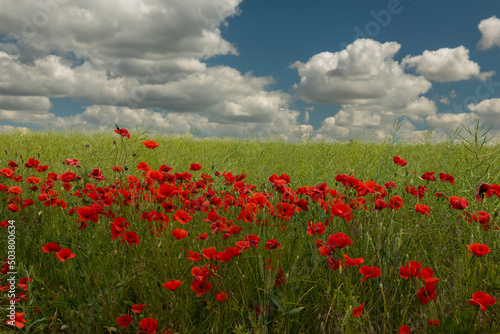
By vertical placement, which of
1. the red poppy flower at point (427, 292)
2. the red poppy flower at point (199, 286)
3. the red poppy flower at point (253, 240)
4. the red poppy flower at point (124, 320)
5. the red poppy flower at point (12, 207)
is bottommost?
the red poppy flower at point (124, 320)

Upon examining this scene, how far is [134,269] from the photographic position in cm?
201

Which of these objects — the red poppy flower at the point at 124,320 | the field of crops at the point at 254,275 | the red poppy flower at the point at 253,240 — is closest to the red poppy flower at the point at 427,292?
the field of crops at the point at 254,275

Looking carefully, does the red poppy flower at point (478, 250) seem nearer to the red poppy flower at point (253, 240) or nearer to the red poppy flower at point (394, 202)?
the red poppy flower at point (394, 202)

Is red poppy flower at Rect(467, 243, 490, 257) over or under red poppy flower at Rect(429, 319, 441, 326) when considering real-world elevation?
over

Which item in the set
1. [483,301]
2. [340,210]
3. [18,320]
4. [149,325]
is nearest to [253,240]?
[340,210]

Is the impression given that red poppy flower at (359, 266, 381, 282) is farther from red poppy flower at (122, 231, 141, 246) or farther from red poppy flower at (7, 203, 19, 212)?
red poppy flower at (7, 203, 19, 212)

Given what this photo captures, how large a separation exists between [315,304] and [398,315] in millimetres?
467

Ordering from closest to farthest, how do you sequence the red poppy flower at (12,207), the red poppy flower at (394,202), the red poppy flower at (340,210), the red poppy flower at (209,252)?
the red poppy flower at (209,252), the red poppy flower at (340,210), the red poppy flower at (394,202), the red poppy flower at (12,207)

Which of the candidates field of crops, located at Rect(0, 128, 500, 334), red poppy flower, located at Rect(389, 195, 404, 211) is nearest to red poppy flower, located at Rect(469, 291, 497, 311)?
field of crops, located at Rect(0, 128, 500, 334)

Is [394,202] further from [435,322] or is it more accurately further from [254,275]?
[254,275]

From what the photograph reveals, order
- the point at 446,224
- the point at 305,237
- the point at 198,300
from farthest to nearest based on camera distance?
the point at 446,224, the point at 305,237, the point at 198,300

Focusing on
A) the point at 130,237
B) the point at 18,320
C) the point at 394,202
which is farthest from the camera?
the point at 394,202

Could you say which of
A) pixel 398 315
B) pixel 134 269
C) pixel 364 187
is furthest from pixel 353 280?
pixel 134 269

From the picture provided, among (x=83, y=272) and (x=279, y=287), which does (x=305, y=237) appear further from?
(x=83, y=272)
